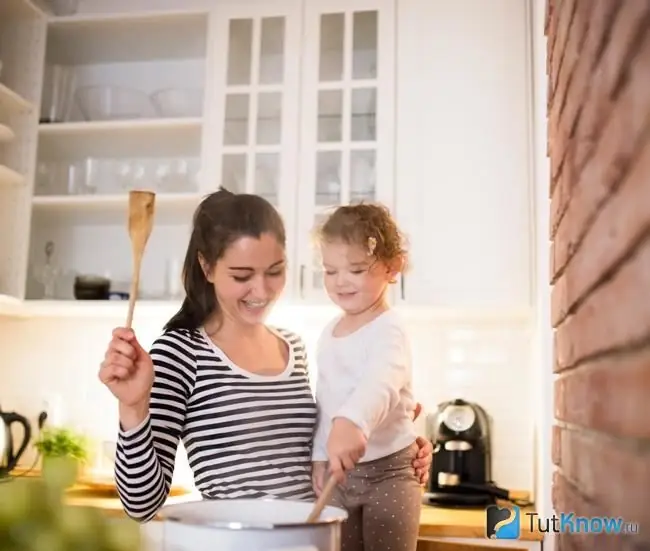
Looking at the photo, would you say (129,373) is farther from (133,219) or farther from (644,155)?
(644,155)

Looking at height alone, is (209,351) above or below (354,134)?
below

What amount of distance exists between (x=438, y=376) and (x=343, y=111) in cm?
93

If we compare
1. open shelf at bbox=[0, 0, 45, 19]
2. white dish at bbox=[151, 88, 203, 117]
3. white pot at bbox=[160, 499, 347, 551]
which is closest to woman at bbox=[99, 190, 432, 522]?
white pot at bbox=[160, 499, 347, 551]

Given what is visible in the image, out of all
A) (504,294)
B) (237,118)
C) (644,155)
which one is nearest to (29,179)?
(237,118)

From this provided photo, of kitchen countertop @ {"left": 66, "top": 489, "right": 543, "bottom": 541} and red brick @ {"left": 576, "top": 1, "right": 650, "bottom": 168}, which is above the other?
red brick @ {"left": 576, "top": 1, "right": 650, "bottom": 168}

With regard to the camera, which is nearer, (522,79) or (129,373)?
(129,373)

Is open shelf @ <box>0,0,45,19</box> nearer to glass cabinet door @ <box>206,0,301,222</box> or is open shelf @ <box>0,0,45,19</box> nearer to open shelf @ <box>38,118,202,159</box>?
open shelf @ <box>38,118,202,159</box>

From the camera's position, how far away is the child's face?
134cm

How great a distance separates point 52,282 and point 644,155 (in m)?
2.43

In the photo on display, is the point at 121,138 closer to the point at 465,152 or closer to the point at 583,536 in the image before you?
the point at 465,152

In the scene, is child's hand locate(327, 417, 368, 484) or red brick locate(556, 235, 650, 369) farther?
child's hand locate(327, 417, 368, 484)

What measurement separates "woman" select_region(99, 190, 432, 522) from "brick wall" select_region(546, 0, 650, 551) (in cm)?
44

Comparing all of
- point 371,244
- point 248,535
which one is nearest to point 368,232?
point 371,244

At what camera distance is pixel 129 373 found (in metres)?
0.93
